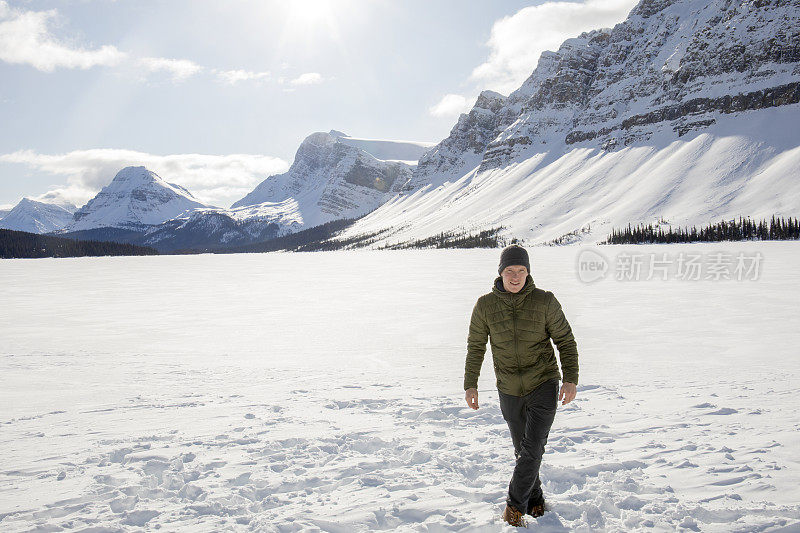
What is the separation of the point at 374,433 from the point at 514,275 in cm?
380

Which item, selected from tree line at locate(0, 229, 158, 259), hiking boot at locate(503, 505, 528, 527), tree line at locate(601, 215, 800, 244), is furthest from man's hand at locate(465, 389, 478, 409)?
tree line at locate(0, 229, 158, 259)

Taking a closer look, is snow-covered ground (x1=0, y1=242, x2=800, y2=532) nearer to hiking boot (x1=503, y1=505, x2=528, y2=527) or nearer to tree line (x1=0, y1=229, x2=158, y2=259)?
hiking boot (x1=503, y1=505, x2=528, y2=527)

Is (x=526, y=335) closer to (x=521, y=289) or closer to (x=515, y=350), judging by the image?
(x=515, y=350)

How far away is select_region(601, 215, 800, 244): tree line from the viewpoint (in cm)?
10312

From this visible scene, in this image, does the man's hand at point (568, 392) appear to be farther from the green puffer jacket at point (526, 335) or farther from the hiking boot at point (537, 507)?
the hiking boot at point (537, 507)

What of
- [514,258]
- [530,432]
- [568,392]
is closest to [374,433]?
[530,432]

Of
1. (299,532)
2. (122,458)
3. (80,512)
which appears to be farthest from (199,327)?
(299,532)

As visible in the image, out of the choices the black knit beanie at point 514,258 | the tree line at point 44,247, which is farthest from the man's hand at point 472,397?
the tree line at point 44,247

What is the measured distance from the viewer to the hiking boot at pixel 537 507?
5023 millimetres

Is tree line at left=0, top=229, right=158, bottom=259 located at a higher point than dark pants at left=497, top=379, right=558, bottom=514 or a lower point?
higher

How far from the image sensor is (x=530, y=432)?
4.87m

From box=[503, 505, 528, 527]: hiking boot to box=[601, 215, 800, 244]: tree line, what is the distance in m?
124

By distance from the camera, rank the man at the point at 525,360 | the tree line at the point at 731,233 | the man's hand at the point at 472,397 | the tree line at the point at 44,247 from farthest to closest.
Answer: the tree line at the point at 44,247
the tree line at the point at 731,233
the man's hand at the point at 472,397
the man at the point at 525,360

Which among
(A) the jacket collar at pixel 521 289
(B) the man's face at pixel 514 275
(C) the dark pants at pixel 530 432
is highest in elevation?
(B) the man's face at pixel 514 275
